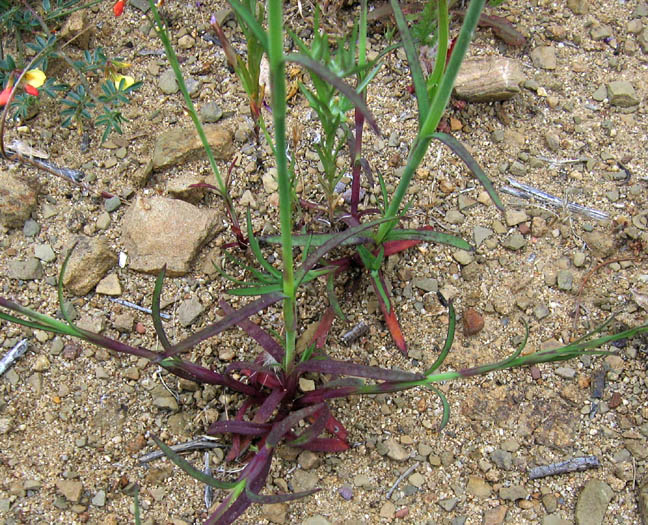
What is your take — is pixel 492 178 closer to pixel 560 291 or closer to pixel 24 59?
pixel 560 291

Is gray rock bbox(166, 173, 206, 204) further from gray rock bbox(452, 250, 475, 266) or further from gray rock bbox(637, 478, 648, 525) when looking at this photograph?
gray rock bbox(637, 478, 648, 525)

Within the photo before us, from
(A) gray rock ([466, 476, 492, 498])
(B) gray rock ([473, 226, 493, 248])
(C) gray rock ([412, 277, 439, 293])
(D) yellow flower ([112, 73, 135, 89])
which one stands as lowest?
(A) gray rock ([466, 476, 492, 498])

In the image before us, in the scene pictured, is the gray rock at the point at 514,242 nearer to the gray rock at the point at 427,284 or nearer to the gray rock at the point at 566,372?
the gray rock at the point at 427,284

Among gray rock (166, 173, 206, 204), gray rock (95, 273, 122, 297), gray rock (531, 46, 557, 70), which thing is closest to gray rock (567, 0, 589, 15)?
gray rock (531, 46, 557, 70)

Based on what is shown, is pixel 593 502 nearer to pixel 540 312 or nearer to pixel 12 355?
pixel 540 312

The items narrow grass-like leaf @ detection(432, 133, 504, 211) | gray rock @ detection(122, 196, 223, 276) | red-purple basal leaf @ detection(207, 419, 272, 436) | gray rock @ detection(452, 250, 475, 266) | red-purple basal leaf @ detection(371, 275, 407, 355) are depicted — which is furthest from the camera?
gray rock @ detection(452, 250, 475, 266)

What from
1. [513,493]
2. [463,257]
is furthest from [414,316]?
[513,493]
